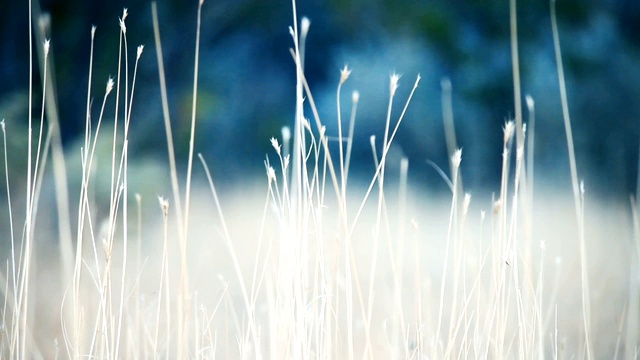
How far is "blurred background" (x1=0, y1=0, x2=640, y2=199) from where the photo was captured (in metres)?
1.56

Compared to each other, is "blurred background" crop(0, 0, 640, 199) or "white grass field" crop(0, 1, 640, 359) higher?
"blurred background" crop(0, 0, 640, 199)

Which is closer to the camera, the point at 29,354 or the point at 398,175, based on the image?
the point at 29,354

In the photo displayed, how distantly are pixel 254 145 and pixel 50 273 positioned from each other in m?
0.57

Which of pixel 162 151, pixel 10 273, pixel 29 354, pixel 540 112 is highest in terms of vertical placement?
pixel 540 112

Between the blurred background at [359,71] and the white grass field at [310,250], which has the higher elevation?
the blurred background at [359,71]

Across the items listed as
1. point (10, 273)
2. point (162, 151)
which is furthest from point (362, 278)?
point (10, 273)

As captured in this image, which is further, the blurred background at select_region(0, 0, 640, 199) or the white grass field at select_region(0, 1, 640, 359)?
the blurred background at select_region(0, 0, 640, 199)

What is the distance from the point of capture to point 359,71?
5.23ft

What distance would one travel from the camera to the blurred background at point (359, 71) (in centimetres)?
156

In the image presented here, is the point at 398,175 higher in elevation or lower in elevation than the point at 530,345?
higher

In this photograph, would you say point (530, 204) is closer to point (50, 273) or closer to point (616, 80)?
point (616, 80)

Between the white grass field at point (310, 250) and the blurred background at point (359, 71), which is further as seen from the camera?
the blurred background at point (359, 71)

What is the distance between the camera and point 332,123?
160cm

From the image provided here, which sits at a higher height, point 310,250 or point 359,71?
point 359,71
